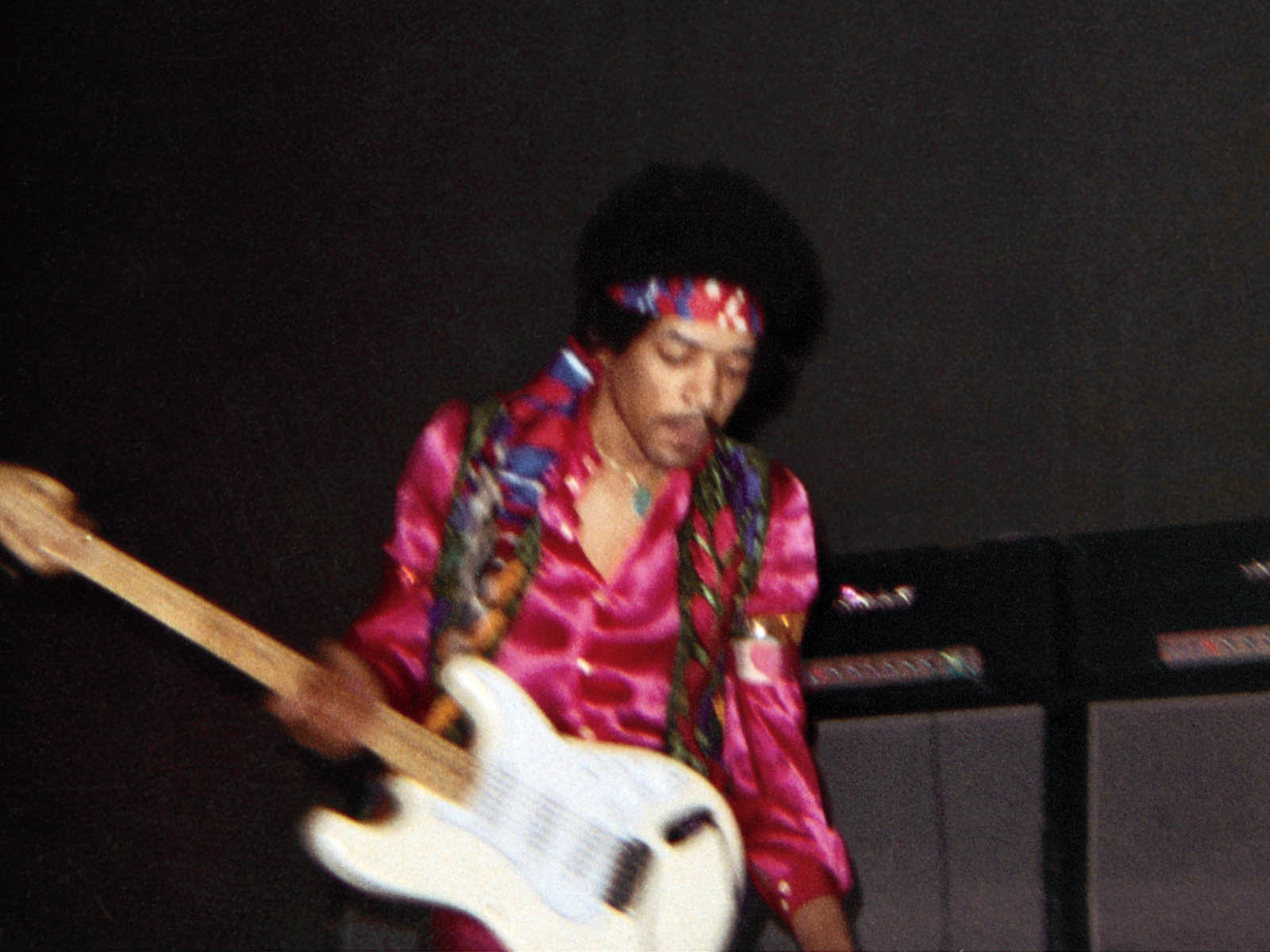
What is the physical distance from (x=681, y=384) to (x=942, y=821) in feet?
2.48

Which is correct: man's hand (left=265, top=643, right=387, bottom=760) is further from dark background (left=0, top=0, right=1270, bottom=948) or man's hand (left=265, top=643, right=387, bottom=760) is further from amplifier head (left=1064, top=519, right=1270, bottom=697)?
amplifier head (left=1064, top=519, right=1270, bottom=697)

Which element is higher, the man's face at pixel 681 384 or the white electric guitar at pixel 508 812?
the man's face at pixel 681 384

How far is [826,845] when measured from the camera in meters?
1.39

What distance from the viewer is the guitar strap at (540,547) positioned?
1.37m

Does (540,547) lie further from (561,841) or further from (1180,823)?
(1180,823)

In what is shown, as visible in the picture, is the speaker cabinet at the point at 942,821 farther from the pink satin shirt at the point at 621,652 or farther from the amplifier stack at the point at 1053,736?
the pink satin shirt at the point at 621,652

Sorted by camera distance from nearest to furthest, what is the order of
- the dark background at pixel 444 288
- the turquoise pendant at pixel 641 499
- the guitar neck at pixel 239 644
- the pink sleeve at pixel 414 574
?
1. the guitar neck at pixel 239 644
2. the pink sleeve at pixel 414 574
3. the turquoise pendant at pixel 641 499
4. the dark background at pixel 444 288

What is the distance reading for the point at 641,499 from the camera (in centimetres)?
149

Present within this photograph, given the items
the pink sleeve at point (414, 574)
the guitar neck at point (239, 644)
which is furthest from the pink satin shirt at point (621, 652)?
the guitar neck at point (239, 644)

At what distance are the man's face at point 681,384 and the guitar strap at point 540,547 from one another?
0.25 ft

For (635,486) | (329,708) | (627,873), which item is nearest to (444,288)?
(635,486)

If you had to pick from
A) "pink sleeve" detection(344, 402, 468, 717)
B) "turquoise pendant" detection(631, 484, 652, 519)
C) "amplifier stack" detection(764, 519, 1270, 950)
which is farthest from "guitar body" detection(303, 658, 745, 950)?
"amplifier stack" detection(764, 519, 1270, 950)

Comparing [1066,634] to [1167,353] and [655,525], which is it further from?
[655,525]

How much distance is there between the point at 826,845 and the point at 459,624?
441 mm
